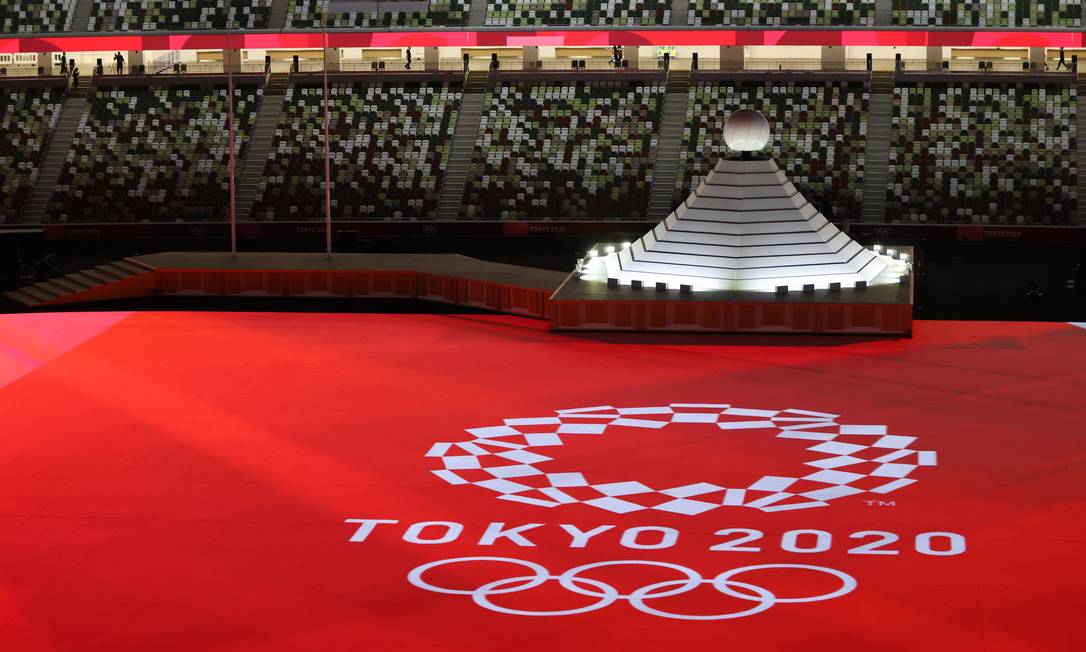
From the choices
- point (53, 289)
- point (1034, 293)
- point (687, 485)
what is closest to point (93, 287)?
point (53, 289)

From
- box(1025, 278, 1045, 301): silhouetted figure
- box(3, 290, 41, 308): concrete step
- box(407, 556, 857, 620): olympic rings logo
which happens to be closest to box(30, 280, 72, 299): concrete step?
box(3, 290, 41, 308): concrete step

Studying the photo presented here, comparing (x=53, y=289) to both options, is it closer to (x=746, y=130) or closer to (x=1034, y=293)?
(x=746, y=130)

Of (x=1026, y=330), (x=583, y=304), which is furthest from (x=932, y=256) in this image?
(x=583, y=304)

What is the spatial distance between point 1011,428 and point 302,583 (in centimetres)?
1317

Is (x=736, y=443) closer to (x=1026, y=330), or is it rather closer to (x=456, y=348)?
(x=456, y=348)

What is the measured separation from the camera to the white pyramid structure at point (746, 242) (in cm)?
3584

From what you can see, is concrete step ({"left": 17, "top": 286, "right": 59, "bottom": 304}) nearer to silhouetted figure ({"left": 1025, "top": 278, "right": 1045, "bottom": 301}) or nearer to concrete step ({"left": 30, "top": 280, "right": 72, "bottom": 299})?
concrete step ({"left": 30, "top": 280, "right": 72, "bottom": 299})

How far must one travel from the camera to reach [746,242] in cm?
3609

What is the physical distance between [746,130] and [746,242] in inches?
106

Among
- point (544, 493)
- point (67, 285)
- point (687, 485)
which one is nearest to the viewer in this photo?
point (544, 493)

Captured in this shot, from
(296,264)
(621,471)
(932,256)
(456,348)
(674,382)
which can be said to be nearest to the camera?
(621,471)

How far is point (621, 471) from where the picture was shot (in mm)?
24047

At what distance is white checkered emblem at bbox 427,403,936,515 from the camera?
2258 centimetres

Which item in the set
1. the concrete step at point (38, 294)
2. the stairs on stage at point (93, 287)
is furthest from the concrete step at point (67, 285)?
the concrete step at point (38, 294)
